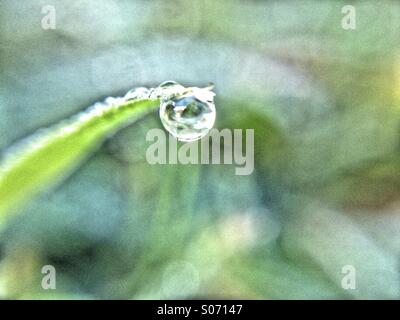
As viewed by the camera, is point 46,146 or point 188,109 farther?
point 188,109

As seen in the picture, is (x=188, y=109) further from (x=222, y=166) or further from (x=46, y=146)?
(x=222, y=166)

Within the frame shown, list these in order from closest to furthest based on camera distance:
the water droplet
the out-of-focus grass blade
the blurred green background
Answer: the out-of-focus grass blade, the water droplet, the blurred green background

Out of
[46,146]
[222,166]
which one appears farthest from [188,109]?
[222,166]

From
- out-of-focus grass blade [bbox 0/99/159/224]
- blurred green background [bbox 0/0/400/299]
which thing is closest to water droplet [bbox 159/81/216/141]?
out-of-focus grass blade [bbox 0/99/159/224]

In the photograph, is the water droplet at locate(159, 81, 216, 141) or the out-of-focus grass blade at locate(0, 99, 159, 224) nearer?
the out-of-focus grass blade at locate(0, 99, 159, 224)

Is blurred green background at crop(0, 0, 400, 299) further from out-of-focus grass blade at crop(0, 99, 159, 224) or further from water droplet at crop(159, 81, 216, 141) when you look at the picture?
out-of-focus grass blade at crop(0, 99, 159, 224)

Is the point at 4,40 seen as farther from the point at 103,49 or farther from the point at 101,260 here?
the point at 101,260

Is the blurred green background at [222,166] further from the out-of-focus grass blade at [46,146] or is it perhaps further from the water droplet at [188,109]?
the out-of-focus grass blade at [46,146]

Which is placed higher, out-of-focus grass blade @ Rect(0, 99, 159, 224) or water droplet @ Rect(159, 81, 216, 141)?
water droplet @ Rect(159, 81, 216, 141)

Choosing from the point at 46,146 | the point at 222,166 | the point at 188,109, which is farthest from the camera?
the point at 222,166
